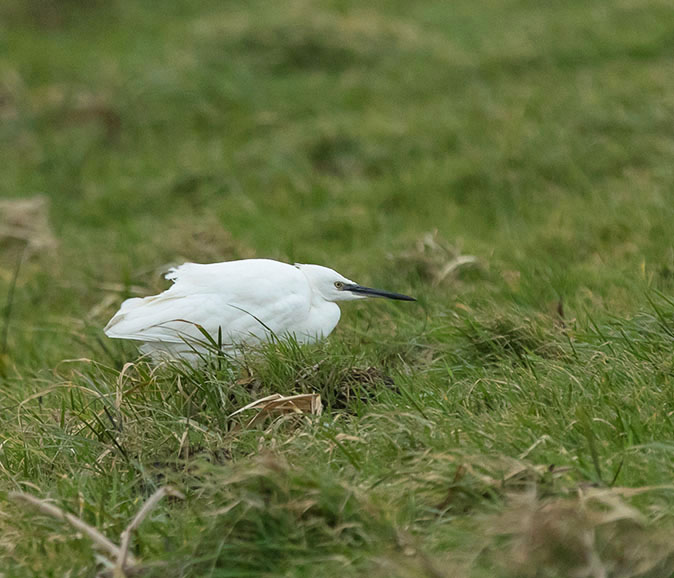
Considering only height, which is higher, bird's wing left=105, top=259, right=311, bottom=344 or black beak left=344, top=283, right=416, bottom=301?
bird's wing left=105, top=259, right=311, bottom=344

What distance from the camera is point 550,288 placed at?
15.6 ft

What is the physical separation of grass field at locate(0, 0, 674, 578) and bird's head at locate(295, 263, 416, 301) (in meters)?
0.18

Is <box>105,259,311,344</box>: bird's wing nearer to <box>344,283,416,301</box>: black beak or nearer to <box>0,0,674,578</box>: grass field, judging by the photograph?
<box>0,0,674,578</box>: grass field

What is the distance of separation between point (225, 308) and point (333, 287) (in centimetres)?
61

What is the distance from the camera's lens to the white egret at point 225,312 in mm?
3977

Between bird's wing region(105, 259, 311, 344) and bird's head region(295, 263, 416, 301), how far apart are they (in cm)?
24

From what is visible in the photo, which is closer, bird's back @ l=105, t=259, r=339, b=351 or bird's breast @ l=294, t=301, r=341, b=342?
bird's back @ l=105, t=259, r=339, b=351

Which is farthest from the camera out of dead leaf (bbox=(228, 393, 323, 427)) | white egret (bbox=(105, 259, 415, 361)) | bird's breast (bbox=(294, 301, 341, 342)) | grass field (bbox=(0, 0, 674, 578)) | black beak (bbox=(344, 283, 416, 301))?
black beak (bbox=(344, 283, 416, 301))

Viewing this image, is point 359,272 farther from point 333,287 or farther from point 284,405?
point 284,405

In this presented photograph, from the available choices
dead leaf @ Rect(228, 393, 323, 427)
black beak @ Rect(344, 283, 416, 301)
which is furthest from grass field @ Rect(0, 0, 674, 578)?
black beak @ Rect(344, 283, 416, 301)

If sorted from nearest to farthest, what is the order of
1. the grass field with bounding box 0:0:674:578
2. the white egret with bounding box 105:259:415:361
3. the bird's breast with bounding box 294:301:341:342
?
the grass field with bounding box 0:0:674:578 < the white egret with bounding box 105:259:415:361 < the bird's breast with bounding box 294:301:341:342

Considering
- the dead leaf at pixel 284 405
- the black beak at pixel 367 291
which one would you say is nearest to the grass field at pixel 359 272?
the dead leaf at pixel 284 405

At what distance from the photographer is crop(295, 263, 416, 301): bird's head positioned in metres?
4.40

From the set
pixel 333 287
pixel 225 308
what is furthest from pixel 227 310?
pixel 333 287
